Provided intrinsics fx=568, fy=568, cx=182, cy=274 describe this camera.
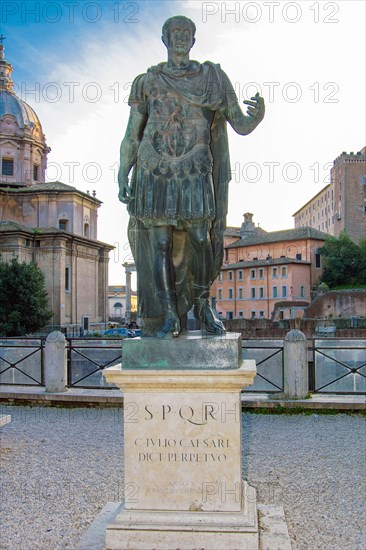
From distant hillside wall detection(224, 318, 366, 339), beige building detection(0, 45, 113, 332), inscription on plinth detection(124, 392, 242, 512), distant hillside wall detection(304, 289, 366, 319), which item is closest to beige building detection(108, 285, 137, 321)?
beige building detection(0, 45, 113, 332)

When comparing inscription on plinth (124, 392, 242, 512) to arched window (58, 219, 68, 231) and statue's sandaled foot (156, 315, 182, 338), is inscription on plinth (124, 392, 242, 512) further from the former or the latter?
arched window (58, 219, 68, 231)

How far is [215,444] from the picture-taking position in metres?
3.81

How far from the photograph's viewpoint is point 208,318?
4.23 meters

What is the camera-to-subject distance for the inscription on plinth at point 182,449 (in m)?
3.78

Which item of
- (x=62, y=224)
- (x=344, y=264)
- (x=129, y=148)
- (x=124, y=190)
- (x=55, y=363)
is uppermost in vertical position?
(x=62, y=224)

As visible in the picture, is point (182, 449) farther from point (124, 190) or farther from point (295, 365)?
point (295, 365)

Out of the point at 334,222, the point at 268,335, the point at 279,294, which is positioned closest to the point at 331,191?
the point at 334,222

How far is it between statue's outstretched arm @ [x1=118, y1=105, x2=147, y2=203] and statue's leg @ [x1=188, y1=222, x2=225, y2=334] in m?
0.58

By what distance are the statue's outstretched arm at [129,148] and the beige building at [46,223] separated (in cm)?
4327

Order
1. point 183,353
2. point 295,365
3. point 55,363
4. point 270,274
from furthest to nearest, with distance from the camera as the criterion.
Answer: point 270,274 → point 55,363 → point 295,365 → point 183,353

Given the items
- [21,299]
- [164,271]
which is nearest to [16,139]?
[21,299]

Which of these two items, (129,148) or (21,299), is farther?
(21,299)

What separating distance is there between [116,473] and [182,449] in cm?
291

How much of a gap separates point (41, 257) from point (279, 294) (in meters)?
30.7
